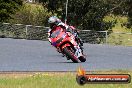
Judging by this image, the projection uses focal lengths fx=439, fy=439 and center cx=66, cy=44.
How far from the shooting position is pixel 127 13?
54.2 meters

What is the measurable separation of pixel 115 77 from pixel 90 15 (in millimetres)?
35535

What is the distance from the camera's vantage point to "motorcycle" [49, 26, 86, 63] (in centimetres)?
1413

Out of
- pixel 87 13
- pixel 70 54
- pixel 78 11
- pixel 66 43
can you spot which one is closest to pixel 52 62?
pixel 70 54

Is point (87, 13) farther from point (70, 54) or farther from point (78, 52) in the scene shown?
point (70, 54)

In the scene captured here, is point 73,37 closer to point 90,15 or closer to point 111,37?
point 111,37

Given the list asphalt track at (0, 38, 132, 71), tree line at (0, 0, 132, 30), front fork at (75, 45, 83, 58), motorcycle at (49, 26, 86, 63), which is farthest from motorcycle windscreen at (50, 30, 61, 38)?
tree line at (0, 0, 132, 30)

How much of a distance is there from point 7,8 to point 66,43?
27190 mm

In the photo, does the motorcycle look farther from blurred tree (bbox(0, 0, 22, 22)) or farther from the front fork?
blurred tree (bbox(0, 0, 22, 22))

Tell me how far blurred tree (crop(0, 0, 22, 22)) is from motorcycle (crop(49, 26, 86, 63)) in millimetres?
25587

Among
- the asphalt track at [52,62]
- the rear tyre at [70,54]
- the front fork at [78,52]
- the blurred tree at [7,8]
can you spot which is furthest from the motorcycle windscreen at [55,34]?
the blurred tree at [7,8]

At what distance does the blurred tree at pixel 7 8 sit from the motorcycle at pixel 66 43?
2559 centimetres

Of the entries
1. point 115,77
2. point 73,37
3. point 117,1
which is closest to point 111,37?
point 73,37

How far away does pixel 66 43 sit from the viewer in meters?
14.7

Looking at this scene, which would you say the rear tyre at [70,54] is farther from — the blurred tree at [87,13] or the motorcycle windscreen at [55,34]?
the blurred tree at [87,13]
